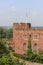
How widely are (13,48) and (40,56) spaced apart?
39.1 ft

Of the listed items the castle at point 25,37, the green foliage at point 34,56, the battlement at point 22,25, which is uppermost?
the battlement at point 22,25

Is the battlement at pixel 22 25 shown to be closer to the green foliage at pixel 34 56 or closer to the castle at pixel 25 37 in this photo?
the castle at pixel 25 37

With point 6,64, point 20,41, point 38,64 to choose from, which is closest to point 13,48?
point 20,41

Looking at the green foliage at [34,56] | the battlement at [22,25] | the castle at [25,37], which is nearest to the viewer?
the green foliage at [34,56]

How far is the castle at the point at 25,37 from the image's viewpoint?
49.5 meters

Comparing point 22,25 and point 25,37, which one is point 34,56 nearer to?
point 25,37

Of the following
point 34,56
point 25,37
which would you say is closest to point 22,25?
point 25,37

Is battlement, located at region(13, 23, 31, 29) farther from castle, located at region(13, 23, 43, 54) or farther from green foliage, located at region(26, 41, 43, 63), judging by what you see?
green foliage, located at region(26, 41, 43, 63)

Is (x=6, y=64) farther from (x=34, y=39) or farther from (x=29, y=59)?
(x=34, y=39)

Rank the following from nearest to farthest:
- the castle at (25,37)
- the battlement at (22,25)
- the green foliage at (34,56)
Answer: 1. the green foliage at (34,56)
2. the castle at (25,37)
3. the battlement at (22,25)

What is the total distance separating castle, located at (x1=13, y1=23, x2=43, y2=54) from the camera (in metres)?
49.5

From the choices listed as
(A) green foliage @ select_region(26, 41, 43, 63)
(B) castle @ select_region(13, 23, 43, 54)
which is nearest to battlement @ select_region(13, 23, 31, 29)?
(B) castle @ select_region(13, 23, 43, 54)

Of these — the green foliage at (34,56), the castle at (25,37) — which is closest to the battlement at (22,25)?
the castle at (25,37)

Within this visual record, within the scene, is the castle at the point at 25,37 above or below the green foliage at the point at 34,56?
above
